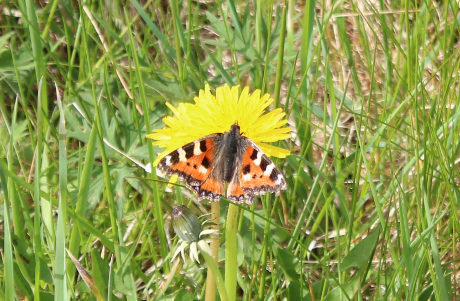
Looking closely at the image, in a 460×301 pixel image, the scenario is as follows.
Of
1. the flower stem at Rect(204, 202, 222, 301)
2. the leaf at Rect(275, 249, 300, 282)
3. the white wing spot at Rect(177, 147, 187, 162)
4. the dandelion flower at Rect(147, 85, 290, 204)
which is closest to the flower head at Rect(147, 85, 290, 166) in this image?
the dandelion flower at Rect(147, 85, 290, 204)

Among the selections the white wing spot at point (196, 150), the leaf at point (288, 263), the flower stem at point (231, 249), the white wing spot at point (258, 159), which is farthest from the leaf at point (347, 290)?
the white wing spot at point (196, 150)

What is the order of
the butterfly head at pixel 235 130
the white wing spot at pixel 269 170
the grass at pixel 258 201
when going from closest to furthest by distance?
Result: the white wing spot at pixel 269 170 < the grass at pixel 258 201 < the butterfly head at pixel 235 130

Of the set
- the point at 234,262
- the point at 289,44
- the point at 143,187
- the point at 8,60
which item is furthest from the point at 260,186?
Answer: the point at 8,60

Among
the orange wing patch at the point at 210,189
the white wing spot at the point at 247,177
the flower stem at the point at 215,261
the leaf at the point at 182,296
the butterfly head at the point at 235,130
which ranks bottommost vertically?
the leaf at the point at 182,296

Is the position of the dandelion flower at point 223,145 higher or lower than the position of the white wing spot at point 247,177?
higher

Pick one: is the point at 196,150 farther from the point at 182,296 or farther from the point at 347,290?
the point at 347,290

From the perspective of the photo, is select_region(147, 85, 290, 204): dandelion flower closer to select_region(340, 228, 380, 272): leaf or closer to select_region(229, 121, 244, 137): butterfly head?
select_region(229, 121, 244, 137): butterfly head

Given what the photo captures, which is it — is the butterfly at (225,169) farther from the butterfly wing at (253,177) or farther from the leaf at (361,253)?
the leaf at (361,253)

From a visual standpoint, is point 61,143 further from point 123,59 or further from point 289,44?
point 123,59
